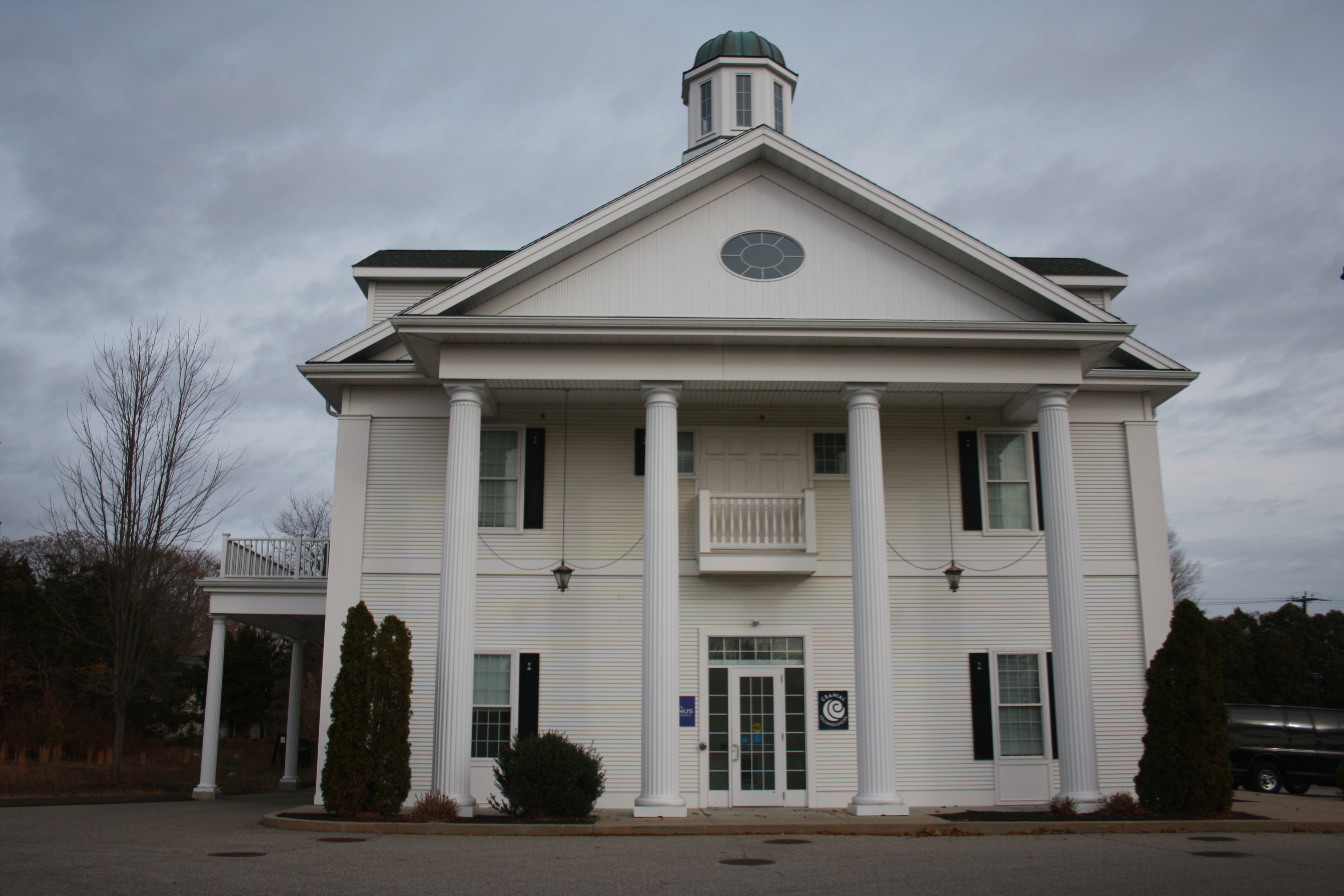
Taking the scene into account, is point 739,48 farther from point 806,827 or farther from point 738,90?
point 806,827

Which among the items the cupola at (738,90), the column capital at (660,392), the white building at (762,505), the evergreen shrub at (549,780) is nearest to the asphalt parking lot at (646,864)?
the evergreen shrub at (549,780)

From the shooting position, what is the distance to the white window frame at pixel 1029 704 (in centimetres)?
1689

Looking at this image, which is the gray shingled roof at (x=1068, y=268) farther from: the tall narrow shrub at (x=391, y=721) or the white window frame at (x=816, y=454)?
the tall narrow shrub at (x=391, y=721)

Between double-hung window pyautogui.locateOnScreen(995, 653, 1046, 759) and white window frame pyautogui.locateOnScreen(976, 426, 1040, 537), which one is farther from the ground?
white window frame pyautogui.locateOnScreen(976, 426, 1040, 537)

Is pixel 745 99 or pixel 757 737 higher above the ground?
pixel 745 99

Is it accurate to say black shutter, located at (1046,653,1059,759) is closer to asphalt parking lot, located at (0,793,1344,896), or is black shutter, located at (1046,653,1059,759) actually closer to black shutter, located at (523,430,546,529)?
asphalt parking lot, located at (0,793,1344,896)

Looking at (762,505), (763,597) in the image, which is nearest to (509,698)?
(763,597)

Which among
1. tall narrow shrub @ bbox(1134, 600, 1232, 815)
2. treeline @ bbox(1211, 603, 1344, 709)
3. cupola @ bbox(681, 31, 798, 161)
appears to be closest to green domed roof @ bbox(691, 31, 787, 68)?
cupola @ bbox(681, 31, 798, 161)

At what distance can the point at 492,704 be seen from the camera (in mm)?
16844

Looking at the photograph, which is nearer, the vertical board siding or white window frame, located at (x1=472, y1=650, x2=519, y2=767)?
white window frame, located at (x1=472, y1=650, x2=519, y2=767)

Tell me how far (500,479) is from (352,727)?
5255 millimetres

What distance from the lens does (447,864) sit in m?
10.2

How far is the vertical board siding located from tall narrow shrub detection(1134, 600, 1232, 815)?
282 centimetres

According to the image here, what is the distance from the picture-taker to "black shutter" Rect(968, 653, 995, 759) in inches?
666
